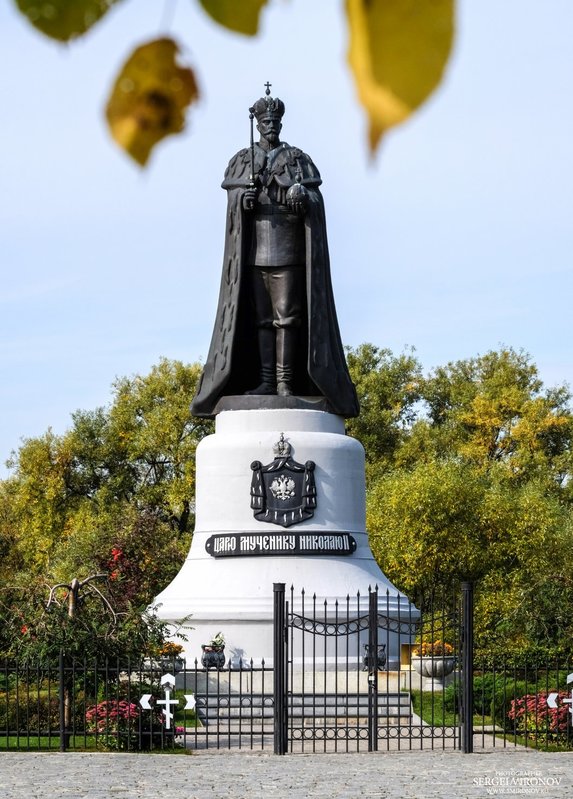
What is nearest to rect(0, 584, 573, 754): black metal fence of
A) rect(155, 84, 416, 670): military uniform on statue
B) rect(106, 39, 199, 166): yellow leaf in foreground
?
rect(155, 84, 416, 670): military uniform on statue

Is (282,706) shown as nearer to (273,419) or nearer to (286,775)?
(286,775)

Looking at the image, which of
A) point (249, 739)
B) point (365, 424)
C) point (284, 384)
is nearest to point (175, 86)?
point (249, 739)

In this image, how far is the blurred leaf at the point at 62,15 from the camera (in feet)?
3.55

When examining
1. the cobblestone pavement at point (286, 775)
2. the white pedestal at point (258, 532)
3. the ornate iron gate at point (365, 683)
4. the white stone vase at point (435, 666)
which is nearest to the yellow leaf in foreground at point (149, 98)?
the cobblestone pavement at point (286, 775)

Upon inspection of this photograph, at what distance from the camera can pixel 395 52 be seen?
1.02m

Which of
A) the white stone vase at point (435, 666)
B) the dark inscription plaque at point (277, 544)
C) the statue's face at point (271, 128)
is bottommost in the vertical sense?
the white stone vase at point (435, 666)

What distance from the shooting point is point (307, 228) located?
21.5 meters

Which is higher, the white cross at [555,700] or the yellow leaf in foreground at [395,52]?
the yellow leaf in foreground at [395,52]

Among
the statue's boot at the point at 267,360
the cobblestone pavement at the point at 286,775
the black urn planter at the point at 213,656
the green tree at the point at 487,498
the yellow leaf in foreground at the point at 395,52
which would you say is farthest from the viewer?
the green tree at the point at 487,498

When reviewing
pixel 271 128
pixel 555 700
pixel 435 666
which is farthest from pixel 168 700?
pixel 271 128

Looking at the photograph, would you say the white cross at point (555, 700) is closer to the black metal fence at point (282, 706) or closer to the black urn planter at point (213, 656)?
the black metal fence at point (282, 706)

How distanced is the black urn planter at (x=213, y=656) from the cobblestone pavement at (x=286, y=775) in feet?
10.4

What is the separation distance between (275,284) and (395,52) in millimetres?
20932

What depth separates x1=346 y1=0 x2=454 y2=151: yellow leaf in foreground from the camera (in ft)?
3.29
